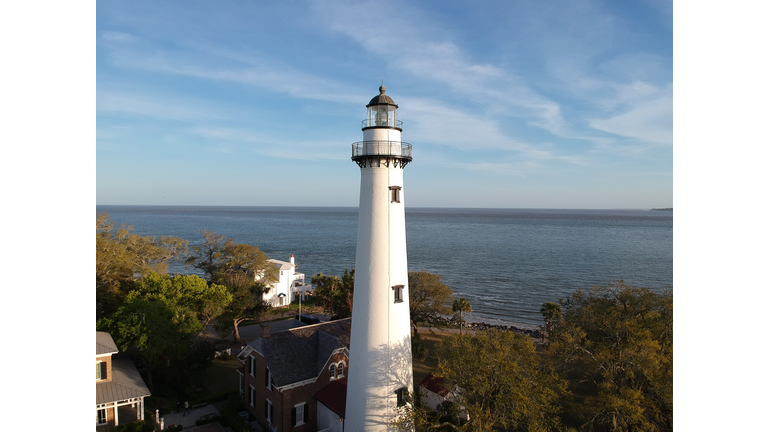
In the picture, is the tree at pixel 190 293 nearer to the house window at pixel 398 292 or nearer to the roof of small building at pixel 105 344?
the roof of small building at pixel 105 344

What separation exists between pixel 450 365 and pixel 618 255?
90426 millimetres

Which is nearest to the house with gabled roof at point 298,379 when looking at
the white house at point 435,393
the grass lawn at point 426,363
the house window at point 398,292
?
the white house at point 435,393

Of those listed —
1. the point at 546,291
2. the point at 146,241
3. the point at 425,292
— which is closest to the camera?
the point at 425,292

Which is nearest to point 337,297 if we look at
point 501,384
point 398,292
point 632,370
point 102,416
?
point 102,416

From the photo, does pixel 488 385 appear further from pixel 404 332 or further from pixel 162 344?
pixel 162 344

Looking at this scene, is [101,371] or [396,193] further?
[101,371]

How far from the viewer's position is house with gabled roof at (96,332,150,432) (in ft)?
64.8

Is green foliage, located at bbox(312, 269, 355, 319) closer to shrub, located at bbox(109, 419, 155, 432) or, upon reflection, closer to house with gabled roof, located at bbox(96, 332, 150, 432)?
house with gabled roof, located at bbox(96, 332, 150, 432)

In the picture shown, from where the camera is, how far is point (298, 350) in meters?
21.3

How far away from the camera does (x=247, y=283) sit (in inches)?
1494

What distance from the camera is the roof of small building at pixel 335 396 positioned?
19.3 metres

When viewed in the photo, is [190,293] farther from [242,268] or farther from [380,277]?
[380,277]

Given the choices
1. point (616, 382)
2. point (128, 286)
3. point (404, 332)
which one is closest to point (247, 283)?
point (128, 286)

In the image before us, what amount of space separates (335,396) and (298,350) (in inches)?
122
